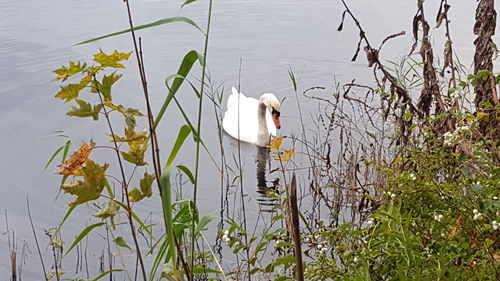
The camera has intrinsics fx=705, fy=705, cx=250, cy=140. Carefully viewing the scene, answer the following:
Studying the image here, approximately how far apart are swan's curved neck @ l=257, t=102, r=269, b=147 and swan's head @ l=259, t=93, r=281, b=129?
0.12 m

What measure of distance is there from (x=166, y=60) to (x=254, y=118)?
1203mm

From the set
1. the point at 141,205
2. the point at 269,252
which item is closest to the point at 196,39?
the point at 141,205

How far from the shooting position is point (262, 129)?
7.09m

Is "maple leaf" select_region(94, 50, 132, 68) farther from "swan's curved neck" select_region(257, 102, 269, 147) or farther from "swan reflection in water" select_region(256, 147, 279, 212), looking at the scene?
"swan's curved neck" select_region(257, 102, 269, 147)

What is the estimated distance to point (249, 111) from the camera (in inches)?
298

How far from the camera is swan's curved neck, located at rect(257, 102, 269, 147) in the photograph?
700cm

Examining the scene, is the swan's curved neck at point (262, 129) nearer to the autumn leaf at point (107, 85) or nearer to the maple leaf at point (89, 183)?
the autumn leaf at point (107, 85)

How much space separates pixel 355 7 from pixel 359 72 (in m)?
2.14

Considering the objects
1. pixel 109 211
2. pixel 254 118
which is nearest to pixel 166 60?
pixel 254 118

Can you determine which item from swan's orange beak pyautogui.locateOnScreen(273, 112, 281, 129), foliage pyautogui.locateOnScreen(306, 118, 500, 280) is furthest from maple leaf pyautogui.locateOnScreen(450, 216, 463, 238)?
swan's orange beak pyautogui.locateOnScreen(273, 112, 281, 129)

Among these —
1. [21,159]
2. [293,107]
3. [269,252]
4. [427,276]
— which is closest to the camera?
[427,276]

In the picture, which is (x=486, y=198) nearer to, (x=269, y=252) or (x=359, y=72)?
(x=269, y=252)

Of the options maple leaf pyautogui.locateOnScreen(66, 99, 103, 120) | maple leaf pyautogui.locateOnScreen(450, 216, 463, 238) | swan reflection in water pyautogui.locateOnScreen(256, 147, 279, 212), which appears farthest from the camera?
swan reflection in water pyautogui.locateOnScreen(256, 147, 279, 212)

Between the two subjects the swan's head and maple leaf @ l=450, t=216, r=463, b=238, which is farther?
the swan's head
